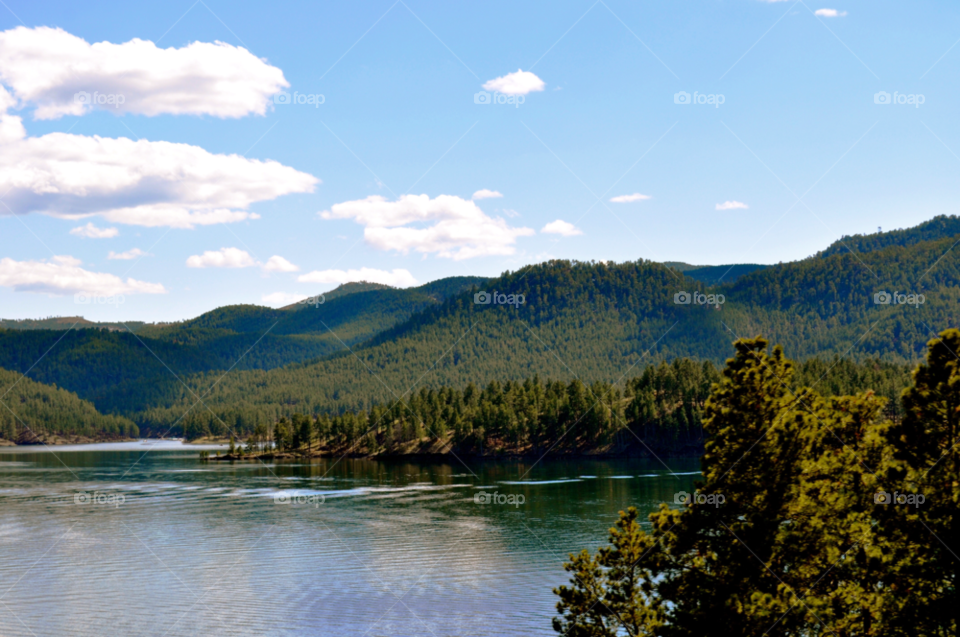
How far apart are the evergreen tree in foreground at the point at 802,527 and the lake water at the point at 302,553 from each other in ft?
80.6

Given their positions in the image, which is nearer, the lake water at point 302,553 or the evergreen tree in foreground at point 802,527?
the evergreen tree in foreground at point 802,527

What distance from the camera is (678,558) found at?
33531 mm

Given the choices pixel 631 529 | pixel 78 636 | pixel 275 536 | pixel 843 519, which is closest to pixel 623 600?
pixel 631 529

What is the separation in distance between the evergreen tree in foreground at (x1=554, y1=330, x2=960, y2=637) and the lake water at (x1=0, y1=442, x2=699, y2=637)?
80.6ft

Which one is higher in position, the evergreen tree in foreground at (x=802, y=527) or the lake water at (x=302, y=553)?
the evergreen tree in foreground at (x=802, y=527)

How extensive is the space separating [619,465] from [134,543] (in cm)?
11242

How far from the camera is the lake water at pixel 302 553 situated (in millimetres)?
60156

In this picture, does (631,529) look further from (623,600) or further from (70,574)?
(70,574)

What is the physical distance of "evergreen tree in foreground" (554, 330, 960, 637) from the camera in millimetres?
29844

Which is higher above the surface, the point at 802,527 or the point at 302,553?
the point at 802,527

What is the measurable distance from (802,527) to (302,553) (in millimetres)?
63338

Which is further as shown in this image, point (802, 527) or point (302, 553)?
point (302, 553)

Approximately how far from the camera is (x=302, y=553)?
84.6 m

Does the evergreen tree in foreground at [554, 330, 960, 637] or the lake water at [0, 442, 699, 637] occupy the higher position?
the evergreen tree in foreground at [554, 330, 960, 637]
